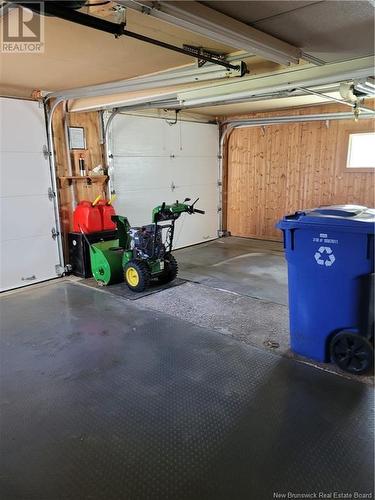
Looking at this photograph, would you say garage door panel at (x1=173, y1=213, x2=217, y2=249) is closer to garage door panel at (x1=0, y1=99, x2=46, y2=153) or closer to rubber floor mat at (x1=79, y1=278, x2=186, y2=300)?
rubber floor mat at (x1=79, y1=278, x2=186, y2=300)

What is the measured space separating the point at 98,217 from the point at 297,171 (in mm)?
3720

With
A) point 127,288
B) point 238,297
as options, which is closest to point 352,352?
point 238,297

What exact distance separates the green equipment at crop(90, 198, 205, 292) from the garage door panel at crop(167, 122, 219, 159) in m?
2.26

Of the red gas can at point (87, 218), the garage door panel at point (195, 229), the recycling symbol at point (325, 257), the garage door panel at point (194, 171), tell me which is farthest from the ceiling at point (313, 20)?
the garage door panel at point (195, 229)

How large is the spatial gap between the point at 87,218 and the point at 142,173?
157 cm

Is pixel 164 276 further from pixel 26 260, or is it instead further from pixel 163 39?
pixel 163 39

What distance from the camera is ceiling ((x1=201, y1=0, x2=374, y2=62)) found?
1897mm

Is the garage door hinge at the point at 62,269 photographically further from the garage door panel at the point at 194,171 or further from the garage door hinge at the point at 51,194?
the garage door panel at the point at 194,171

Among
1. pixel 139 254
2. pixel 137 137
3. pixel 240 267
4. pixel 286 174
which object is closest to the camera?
pixel 139 254

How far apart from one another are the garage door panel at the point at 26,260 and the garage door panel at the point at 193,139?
2.77m

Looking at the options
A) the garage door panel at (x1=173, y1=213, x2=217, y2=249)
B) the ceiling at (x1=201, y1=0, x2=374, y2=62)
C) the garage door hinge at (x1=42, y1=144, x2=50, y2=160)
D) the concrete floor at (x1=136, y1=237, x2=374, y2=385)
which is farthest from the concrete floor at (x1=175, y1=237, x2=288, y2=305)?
the ceiling at (x1=201, y1=0, x2=374, y2=62)

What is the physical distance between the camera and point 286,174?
6.57 m

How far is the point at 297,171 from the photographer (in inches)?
253

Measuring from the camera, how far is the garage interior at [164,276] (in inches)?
71.7
